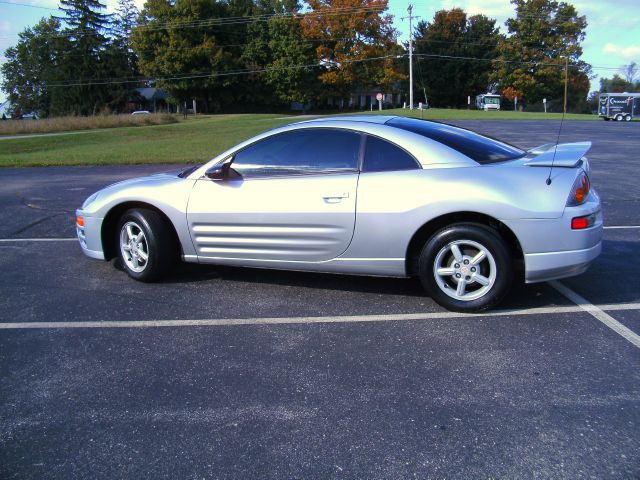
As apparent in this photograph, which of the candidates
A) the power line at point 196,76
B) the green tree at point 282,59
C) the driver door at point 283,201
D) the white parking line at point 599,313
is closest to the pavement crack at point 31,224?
the driver door at point 283,201

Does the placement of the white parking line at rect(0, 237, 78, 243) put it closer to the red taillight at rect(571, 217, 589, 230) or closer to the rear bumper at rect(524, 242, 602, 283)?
the rear bumper at rect(524, 242, 602, 283)

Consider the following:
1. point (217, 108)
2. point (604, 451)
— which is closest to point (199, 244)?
point (604, 451)

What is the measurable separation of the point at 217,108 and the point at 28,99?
30.3 meters

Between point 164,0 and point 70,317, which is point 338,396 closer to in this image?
point 70,317

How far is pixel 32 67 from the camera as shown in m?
82.1

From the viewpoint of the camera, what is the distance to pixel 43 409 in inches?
122

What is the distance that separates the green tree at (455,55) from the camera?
8119 centimetres

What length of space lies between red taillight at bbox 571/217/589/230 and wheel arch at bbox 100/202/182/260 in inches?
135

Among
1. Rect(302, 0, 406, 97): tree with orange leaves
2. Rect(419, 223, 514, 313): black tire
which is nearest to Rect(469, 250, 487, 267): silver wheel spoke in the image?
Rect(419, 223, 514, 313): black tire

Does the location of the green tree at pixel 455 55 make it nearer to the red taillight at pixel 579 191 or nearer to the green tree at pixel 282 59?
the green tree at pixel 282 59

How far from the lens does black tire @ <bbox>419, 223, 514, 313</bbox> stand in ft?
13.9

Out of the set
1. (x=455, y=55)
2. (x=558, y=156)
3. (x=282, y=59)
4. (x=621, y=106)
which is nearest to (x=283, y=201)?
(x=558, y=156)

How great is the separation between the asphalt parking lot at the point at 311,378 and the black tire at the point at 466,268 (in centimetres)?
16

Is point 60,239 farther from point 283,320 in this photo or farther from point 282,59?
point 282,59
